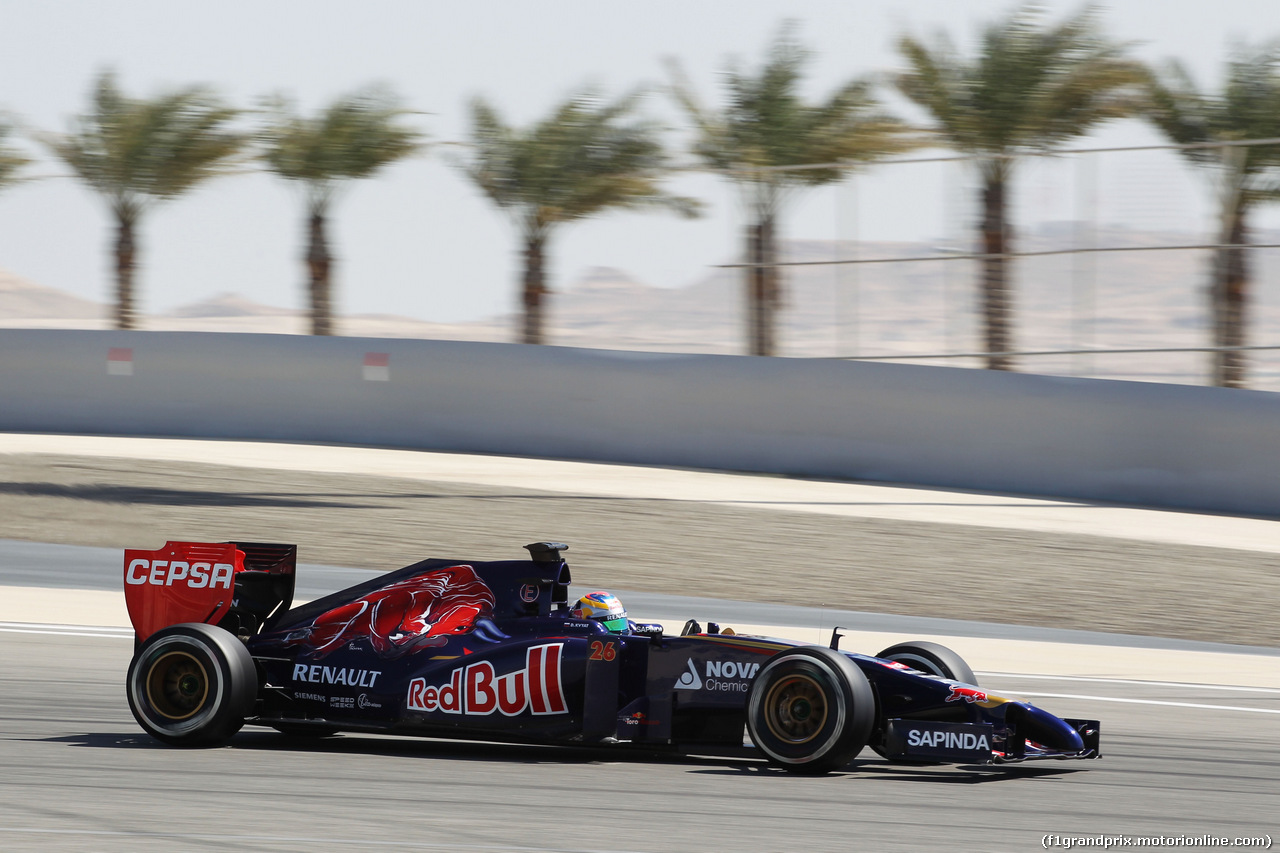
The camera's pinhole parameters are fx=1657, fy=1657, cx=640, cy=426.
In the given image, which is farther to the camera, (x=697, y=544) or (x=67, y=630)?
(x=697, y=544)

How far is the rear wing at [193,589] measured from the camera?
7578 mm

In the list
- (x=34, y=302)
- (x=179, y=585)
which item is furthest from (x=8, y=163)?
(x=34, y=302)

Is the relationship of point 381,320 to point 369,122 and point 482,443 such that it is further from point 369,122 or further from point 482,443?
point 482,443

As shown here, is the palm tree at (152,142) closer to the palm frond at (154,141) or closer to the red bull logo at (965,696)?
the palm frond at (154,141)

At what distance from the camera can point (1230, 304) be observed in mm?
19766

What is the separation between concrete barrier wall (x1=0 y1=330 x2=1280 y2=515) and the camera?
18812mm

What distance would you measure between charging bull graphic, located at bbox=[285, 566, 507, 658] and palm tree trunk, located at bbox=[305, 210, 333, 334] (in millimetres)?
21848

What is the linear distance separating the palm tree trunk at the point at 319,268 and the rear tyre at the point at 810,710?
23.0 m

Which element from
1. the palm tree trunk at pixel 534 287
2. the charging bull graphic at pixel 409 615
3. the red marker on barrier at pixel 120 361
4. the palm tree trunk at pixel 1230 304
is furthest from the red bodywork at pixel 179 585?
the palm tree trunk at pixel 534 287

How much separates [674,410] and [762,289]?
7.84 feet

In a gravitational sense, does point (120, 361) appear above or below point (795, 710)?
above

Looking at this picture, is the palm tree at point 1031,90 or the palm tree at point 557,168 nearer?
the palm tree at point 1031,90

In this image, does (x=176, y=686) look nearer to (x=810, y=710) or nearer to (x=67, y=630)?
(x=810, y=710)

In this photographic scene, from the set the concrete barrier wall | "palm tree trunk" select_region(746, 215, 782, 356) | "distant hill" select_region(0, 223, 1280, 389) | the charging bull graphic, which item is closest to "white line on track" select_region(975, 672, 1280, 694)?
the charging bull graphic
